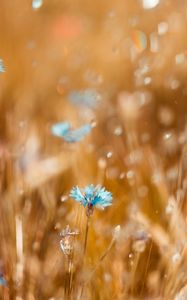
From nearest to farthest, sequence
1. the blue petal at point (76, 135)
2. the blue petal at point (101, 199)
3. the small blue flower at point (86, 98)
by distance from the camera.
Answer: the blue petal at point (101, 199) < the blue petal at point (76, 135) < the small blue flower at point (86, 98)

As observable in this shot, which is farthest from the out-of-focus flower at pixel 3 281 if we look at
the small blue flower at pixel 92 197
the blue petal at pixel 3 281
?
the small blue flower at pixel 92 197

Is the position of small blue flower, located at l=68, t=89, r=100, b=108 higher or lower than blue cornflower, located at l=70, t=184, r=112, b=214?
higher

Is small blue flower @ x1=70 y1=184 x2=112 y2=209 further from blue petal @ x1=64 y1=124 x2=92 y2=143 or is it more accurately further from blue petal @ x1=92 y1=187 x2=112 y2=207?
blue petal @ x1=64 y1=124 x2=92 y2=143

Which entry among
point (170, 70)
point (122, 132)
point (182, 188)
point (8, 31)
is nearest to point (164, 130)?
point (122, 132)

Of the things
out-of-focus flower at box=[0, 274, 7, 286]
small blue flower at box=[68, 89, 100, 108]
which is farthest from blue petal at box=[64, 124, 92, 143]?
out-of-focus flower at box=[0, 274, 7, 286]

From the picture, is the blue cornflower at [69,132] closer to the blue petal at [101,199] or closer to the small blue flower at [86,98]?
the small blue flower at [86,98]

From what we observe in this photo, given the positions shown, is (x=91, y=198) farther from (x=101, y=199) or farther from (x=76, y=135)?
(x=76, y=135)

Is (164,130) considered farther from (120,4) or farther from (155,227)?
(120,4)

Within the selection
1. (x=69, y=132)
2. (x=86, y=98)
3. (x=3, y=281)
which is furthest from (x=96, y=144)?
(x=3, y=281)
